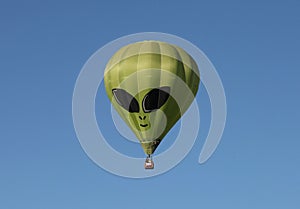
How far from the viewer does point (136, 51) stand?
2496 inches

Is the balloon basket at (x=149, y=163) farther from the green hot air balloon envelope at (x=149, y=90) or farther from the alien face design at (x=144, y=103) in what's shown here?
the alien face design at (x=144, y=103)

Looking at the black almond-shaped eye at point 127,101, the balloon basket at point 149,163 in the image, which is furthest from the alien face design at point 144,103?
the balloon basket at point 149,163

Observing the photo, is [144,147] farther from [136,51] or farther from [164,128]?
[136,51]

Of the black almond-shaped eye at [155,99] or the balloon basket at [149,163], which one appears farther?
the black almond-shaped eye at [155,99]

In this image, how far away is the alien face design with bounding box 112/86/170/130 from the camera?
62.6 meters

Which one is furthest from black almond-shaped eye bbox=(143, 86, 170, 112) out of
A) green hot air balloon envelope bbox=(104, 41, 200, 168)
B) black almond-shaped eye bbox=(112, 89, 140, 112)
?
black almond-shaped eye bbox=(112, 89, 140, 112)

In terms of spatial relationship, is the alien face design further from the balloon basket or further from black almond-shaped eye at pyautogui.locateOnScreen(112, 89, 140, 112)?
the balloon basket

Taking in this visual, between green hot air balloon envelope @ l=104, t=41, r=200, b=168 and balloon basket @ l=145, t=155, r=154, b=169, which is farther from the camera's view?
green hot air balloon envelope @ l=104, t=41, r=200, b=168

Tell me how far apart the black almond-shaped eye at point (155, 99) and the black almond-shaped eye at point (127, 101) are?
1.84 feet

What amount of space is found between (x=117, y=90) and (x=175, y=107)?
3.69 meters

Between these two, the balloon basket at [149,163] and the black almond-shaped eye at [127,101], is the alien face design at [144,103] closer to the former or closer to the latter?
the black almond-shaped eye at [127,101]

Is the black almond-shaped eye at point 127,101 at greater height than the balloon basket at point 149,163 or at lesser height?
greater

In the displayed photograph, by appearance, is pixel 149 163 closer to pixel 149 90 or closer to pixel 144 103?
pixel 144 103

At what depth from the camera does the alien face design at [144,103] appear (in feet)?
205
